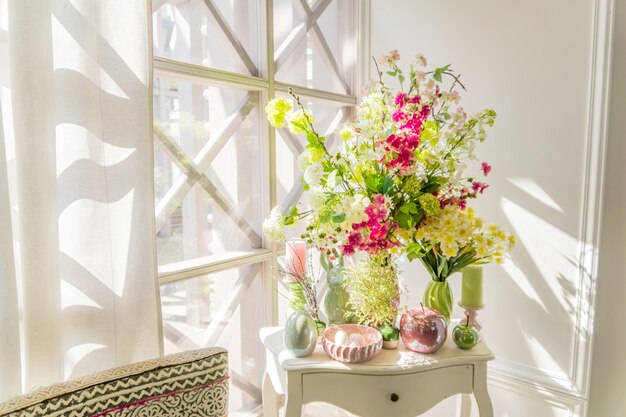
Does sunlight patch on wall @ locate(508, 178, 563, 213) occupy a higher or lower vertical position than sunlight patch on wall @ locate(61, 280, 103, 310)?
higher

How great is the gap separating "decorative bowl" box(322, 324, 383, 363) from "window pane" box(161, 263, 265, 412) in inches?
19.9

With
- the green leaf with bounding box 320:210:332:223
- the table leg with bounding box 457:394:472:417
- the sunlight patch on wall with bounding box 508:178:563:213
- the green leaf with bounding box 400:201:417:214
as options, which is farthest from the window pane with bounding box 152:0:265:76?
the table leg with bounding box 457:394:472:417

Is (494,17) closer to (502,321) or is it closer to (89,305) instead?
(502,321)

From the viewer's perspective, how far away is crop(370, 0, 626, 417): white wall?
1456 mm

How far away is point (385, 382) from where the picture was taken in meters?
1.14

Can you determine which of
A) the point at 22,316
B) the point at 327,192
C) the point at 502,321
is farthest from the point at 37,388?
the point at 502,321

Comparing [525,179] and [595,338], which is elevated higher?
[525,179]

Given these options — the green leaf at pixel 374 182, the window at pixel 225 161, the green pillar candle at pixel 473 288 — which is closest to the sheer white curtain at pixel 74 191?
the window at pixel 225 161

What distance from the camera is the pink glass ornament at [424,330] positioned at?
3.85ft

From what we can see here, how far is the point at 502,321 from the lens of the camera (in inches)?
66.2

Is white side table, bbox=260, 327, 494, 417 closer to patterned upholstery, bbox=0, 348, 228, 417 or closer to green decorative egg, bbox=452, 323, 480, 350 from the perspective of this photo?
green decorative egg, bbox=452, 323, 480, 350

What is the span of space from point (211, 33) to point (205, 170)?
0.47m

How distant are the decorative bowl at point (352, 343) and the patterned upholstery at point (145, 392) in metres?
0.29

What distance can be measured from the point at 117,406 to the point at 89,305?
0.80ft
